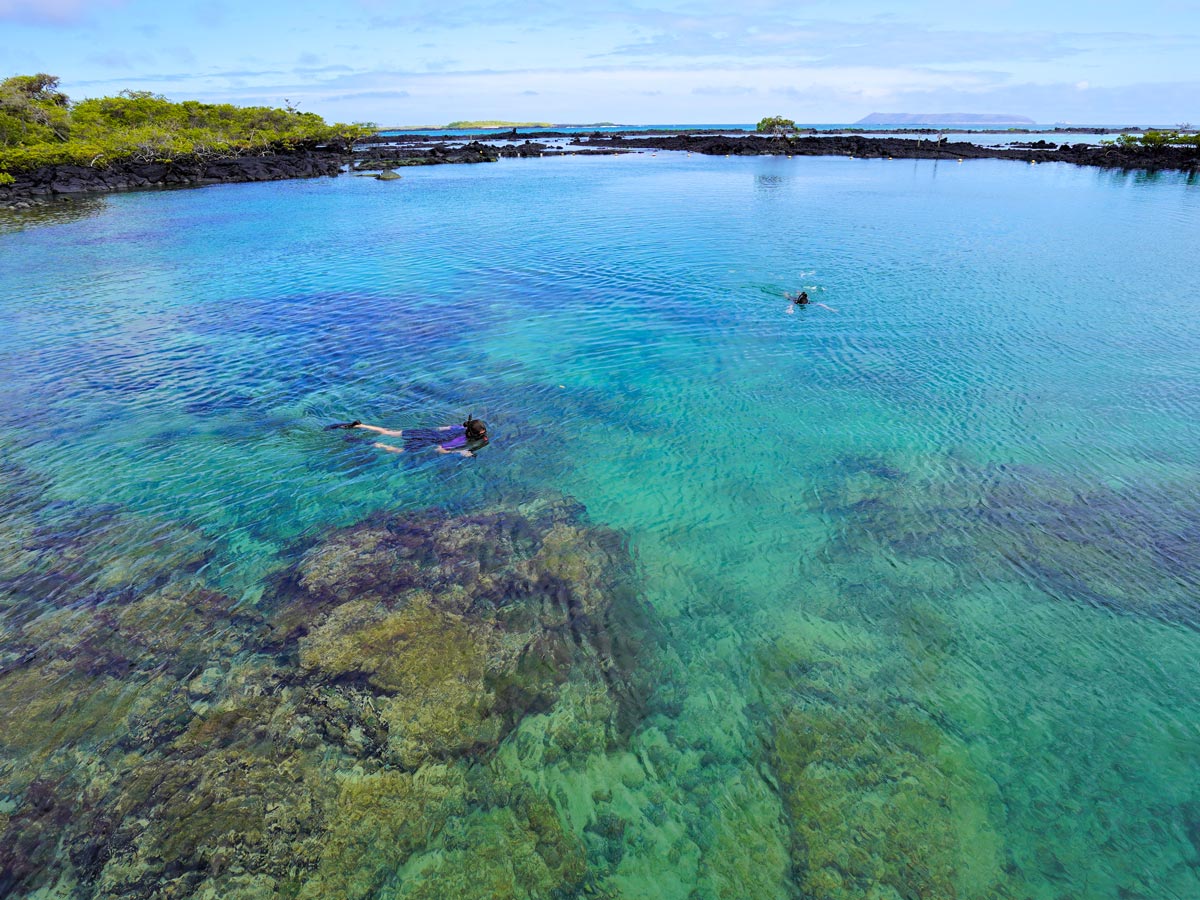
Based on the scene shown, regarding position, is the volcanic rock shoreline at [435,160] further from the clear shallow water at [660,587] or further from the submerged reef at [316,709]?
the submerged reef at [316,709]

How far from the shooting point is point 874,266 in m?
33.1

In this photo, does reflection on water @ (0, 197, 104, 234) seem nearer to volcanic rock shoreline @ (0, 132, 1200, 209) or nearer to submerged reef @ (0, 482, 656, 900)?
volcanic rock shoreline @ (0, 132, 1200, 209)

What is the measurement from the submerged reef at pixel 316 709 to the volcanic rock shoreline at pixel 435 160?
67.9 metres

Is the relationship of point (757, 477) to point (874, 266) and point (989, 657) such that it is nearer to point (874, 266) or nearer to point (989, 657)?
point (989, 657)

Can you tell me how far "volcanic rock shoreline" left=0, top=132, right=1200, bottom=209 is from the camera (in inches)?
2411

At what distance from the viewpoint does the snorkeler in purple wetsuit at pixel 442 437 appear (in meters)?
15.6

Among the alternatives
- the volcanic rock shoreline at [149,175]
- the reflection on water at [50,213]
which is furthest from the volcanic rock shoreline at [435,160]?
the reflection on water at [50,213]

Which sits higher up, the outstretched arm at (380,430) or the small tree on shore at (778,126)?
the small tree on shore at (778,126)

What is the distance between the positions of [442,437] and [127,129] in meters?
97.0

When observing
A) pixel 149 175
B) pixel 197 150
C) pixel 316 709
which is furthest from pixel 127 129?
pixel 316 709

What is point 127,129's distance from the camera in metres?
77.7

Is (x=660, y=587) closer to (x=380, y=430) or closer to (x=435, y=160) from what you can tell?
(x=380, y=430)

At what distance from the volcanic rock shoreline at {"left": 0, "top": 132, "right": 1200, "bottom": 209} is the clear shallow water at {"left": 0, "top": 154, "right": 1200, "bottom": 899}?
4758 cm

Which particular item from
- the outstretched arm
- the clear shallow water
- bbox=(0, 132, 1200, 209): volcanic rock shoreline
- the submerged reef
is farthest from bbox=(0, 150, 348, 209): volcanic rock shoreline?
the submerged reef
